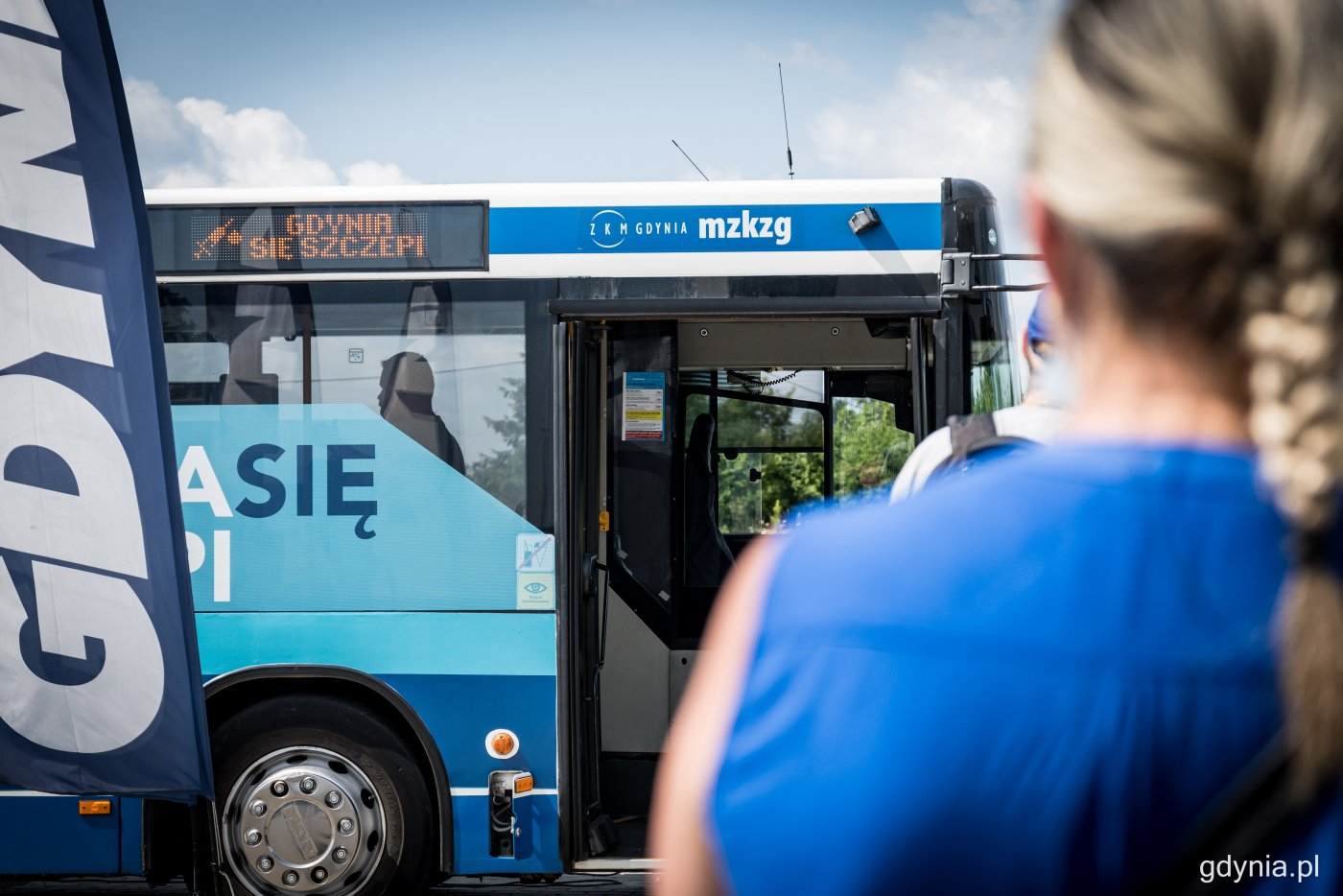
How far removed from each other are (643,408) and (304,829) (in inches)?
94.9

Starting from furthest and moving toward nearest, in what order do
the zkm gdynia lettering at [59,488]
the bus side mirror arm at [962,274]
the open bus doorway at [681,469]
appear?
the open bus doorway at [681,469] → the bus side mirror arm at [962,274] → the zkm gdynia lettering at [59,488]

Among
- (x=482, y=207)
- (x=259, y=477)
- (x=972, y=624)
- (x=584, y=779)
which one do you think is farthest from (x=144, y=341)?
(x=972, y=624)

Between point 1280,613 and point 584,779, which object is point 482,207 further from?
point 1280,613

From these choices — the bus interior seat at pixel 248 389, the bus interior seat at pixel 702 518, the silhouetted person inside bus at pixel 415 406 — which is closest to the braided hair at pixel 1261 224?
the silhouetted person inside bus at pixel 415 406

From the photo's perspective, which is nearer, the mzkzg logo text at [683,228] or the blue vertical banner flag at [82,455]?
the blue vertical banner flag at [82,455]

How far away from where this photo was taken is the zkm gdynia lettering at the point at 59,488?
149 inches

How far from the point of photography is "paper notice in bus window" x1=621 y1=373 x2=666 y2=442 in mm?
5766

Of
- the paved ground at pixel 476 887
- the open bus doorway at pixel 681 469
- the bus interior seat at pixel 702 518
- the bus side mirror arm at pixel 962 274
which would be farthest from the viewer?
the bus interior seat at pixel 702 518

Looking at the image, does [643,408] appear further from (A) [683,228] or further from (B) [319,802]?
(B) [319,802]

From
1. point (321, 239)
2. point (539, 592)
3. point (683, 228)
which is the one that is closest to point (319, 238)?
point (321, 239)

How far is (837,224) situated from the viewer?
16.5ft

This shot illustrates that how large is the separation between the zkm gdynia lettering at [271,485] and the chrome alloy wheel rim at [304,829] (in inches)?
33.1

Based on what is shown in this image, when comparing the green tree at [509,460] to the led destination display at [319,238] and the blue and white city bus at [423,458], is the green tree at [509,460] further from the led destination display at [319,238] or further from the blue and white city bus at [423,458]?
the led destination display at [319,238]

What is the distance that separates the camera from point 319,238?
513 centimetres
